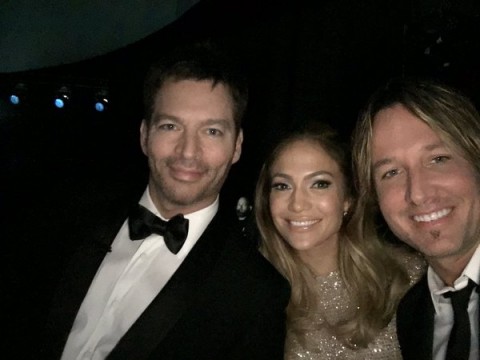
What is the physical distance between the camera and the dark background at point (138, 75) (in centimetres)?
198

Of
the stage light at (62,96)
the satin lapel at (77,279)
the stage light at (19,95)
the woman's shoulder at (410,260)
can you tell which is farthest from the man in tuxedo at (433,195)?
the stage light at (19,95)

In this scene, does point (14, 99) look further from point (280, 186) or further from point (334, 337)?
point (334, 337)

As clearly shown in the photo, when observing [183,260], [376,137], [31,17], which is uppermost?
[31,17]

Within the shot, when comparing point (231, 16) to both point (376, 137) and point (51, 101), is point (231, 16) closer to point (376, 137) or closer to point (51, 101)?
point (376, 137)

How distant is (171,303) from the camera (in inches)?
62.9

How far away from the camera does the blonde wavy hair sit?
2.03 meters

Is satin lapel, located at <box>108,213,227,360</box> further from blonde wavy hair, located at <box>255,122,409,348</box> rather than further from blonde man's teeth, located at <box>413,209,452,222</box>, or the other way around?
blonde man's teeth, located at <box>413,209,452,222</box>

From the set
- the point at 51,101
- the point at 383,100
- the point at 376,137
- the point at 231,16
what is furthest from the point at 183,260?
A: the point at 51,101

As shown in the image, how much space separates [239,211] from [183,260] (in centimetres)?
113

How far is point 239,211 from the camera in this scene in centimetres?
284

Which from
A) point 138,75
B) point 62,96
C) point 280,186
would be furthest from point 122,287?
point 62,96

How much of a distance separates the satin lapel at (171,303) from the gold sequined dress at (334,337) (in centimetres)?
67

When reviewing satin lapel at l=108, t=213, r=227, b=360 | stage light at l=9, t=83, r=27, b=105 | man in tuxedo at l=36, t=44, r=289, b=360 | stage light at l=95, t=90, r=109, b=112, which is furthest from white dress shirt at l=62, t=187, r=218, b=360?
stage light at l=9, t=83, r=27, b=105

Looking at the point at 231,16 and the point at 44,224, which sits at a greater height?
the point at 231,16
